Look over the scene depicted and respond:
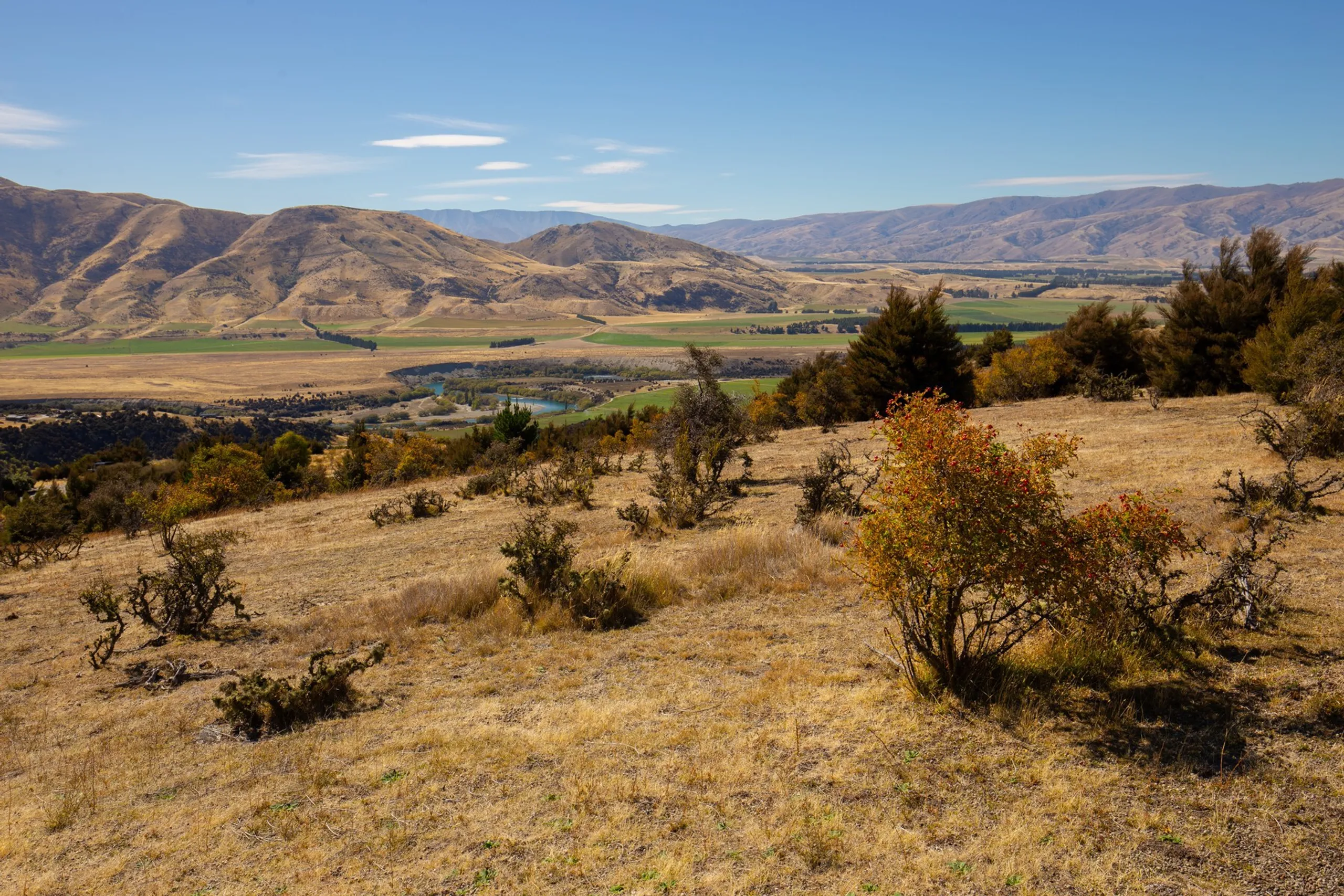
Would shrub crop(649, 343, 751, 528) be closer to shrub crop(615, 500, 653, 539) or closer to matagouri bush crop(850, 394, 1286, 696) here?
shrub crop(615, 500, 653, 539)

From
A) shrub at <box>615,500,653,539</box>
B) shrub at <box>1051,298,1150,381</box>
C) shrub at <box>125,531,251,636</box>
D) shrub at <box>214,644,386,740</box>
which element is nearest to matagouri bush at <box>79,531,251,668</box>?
shrub at <box>125,531,251,636</box>

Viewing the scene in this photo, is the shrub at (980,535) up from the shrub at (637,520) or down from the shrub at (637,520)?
up

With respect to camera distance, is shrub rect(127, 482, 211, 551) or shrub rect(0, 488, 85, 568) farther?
shrub rect(0, 488, 85, 568)

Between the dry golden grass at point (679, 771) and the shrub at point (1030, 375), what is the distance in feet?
93.8

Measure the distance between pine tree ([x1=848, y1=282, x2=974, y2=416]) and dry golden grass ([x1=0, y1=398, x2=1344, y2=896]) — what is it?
2460cm

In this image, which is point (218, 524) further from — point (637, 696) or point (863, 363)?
point (863, 363)

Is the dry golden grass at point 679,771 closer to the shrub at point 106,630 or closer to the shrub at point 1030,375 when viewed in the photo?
the shrub at point 106,630

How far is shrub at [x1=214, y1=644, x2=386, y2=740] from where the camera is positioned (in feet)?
31.1

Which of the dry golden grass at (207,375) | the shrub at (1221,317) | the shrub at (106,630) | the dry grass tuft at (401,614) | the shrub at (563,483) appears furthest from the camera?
the dry golden grass at (207,375)

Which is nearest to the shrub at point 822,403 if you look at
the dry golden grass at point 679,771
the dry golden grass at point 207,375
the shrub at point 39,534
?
the dry golden grass at point 679,771

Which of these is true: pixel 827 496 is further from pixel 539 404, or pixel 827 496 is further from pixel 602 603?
pixel 539 404

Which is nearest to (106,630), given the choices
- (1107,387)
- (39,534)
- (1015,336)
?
(39,534)

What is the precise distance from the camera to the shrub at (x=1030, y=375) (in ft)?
127

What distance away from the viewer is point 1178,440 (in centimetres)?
2003
